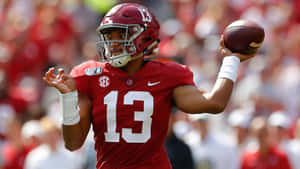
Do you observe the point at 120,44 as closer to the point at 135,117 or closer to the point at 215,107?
the point at 135,117

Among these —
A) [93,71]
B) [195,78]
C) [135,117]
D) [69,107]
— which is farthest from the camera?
[195,78]

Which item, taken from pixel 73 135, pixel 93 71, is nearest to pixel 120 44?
pixel 93 71

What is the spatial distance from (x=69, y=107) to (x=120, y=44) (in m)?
0.52

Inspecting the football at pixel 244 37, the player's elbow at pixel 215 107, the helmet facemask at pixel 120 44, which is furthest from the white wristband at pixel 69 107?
the football at pixel 244 37

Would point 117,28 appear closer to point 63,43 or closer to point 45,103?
point 45,103

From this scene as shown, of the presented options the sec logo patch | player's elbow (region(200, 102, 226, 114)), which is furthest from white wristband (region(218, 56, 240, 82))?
the sec logo patch

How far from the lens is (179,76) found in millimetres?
3609

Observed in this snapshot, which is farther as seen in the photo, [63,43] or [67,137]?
[63,43]

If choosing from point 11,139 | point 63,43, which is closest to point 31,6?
point 63,43

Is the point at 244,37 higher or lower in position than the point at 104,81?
higher

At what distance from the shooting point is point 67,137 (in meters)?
3.48

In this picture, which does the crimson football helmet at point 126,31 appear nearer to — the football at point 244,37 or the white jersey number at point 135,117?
the white jersey number at point 135,117

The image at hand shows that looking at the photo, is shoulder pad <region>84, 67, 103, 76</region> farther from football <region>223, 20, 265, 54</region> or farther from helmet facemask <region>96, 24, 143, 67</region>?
football <region>223, 20, 265, 54</region>

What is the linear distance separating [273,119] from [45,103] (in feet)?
10.6
